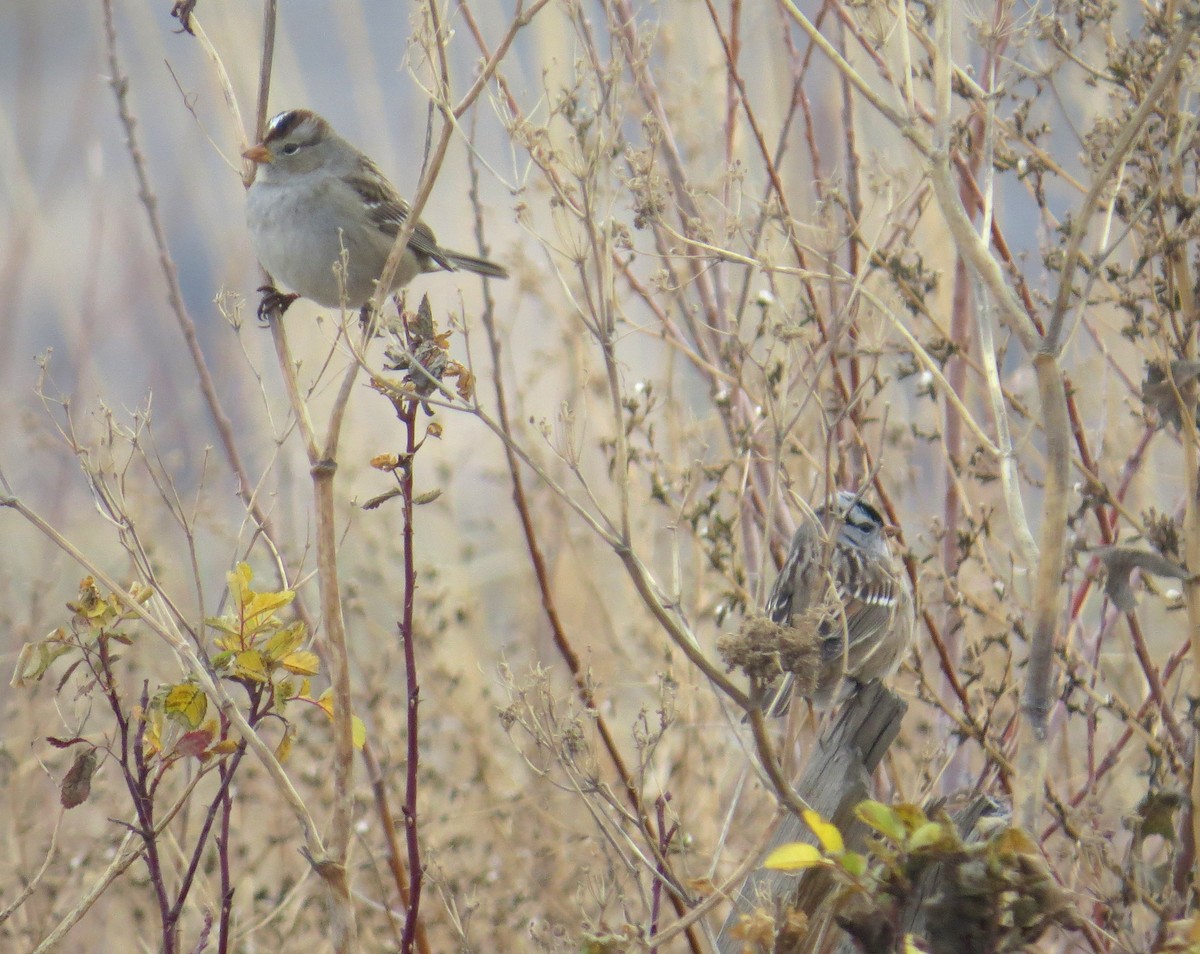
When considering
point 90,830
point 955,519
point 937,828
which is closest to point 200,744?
point 937,828

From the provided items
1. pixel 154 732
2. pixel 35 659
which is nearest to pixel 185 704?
pixel 154 732

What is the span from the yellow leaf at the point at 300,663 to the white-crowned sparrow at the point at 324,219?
5.22ft

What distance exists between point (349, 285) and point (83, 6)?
6.75 m

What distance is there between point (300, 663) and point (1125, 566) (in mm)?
1175

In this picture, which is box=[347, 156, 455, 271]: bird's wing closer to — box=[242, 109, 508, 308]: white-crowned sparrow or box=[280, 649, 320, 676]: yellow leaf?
box=[242, 109, 508, 308]: white-crowned sparrow

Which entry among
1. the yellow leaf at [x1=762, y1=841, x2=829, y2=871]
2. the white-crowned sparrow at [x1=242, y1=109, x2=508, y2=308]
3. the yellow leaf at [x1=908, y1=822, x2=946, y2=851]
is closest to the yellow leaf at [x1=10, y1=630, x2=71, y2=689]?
the yellow leaf at [x1=762, y1=841, x2=829, y2=871]

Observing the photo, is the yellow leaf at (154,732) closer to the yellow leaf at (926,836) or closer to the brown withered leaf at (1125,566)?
the yellow leaf at (926,836)

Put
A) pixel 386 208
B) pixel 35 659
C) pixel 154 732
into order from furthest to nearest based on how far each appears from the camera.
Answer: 1. pixel 386 208
2. pixel 154 732
3. pixel 35 659

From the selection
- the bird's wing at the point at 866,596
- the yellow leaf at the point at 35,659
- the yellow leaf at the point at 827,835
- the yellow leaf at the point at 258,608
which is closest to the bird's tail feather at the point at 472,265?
the bird's wing at the point at 866,596

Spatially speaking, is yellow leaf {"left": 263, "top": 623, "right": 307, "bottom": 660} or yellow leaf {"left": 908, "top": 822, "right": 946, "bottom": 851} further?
yellow leaf {"left": 263, "top": 623, "right": 307, "bottom": 660}

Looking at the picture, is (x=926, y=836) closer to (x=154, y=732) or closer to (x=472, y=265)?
(x=154, y=732)

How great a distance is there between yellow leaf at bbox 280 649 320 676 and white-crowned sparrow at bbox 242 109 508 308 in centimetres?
159

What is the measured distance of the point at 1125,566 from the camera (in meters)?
1.92

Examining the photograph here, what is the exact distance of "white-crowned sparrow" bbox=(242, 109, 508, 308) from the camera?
333 cm
